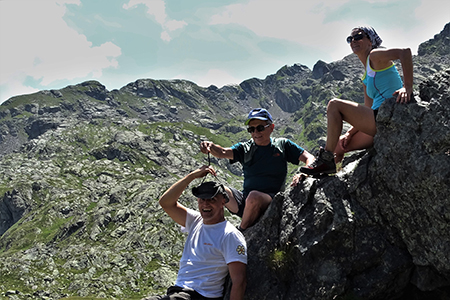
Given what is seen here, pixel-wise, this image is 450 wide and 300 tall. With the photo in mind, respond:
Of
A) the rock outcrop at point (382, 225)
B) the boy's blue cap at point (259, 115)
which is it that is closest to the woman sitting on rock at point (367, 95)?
the rock outcrop at point (382, 225)

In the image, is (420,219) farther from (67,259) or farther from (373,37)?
(67,259)

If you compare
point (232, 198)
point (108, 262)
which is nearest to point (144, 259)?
point (108, 262)

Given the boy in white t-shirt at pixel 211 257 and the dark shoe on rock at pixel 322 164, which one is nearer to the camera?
the boy in white t-shirt at pixel 211 257

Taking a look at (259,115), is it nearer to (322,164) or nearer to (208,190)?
(322,164)

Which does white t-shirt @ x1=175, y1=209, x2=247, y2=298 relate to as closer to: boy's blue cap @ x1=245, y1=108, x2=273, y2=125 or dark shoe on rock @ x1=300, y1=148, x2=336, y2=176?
dark shoe on rock @ x1=300, y1=148, x2=336, y2=176

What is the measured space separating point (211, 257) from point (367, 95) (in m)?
6.90

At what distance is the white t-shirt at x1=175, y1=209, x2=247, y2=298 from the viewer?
25.9 feet

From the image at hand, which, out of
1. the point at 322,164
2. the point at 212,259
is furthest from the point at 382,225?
the point at 212,259

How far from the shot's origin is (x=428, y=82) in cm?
727

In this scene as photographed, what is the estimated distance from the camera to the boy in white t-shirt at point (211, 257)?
764 centimetres

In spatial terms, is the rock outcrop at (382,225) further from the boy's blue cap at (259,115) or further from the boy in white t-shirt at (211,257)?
the boy's blue cap at (259,115)

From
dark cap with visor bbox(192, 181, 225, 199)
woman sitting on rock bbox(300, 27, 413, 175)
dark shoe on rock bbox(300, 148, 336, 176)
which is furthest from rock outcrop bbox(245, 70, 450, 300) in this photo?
dark cap with visor bbox(192, 181, 225, 199)

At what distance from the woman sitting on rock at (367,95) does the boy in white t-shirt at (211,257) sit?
3.01 m

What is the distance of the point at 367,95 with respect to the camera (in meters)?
9.35
